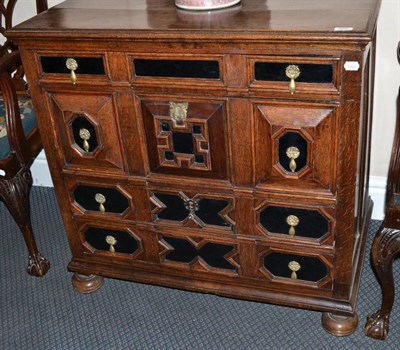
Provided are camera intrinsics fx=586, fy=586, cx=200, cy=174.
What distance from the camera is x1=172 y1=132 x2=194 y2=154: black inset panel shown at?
1.65 m

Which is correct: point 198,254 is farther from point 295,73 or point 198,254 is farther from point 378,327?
point 295,73

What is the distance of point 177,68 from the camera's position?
1.55 meters

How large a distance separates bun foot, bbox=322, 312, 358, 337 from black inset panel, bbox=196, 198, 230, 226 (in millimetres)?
479

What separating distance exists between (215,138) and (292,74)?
0.99 ft

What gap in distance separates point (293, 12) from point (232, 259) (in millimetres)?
787

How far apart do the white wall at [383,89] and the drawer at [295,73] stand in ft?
2.13

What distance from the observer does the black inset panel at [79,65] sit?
162 centimetres

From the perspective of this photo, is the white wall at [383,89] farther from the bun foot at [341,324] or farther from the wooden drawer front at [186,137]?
the wooden drawer front at [186,137]

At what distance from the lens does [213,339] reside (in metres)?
1.94

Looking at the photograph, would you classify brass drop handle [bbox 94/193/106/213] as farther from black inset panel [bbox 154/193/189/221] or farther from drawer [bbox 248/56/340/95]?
drawer [bbox 248/56/340/95]

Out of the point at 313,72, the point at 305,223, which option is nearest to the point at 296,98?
the point at 313,72

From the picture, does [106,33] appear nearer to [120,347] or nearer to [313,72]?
[313,72]

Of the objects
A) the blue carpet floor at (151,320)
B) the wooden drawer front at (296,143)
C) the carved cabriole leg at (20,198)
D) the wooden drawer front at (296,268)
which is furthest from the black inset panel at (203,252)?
the carved cabriole leg at (20,198)

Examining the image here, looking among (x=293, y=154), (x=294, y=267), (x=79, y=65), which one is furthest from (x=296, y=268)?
(x=79, y=65)
